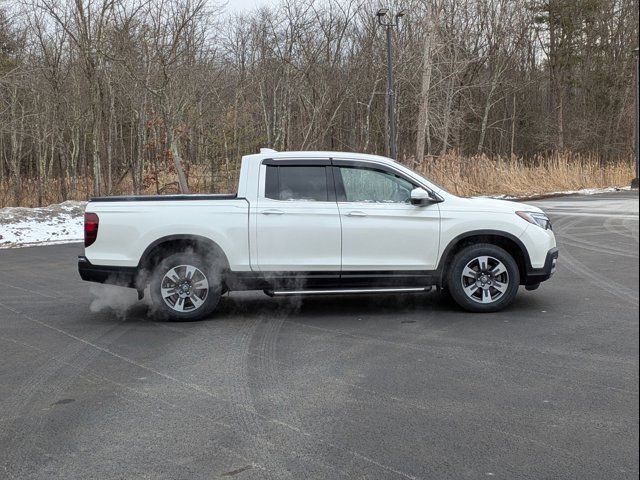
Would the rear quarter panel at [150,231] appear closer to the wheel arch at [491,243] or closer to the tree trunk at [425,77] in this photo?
the wheel arch at [491,243]

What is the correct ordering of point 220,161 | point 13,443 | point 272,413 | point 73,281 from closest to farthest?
point 13,443 → point 272,413 → point 73,281 → point 220,161

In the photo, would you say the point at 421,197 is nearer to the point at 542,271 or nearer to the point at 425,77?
the point at 542,271

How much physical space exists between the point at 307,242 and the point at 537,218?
267cm

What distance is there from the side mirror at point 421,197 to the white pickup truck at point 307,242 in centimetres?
1

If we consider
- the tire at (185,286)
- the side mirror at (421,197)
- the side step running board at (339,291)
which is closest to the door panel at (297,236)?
the side step running board at (339,291)

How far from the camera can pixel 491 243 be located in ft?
26.4

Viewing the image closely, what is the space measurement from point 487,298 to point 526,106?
148 ft

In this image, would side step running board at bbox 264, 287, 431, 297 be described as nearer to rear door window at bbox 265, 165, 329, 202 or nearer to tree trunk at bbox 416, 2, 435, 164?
rear door window at bbox 265, 165, 329, 202

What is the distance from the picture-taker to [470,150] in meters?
50.2

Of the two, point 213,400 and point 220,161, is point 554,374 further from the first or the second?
point 220,161

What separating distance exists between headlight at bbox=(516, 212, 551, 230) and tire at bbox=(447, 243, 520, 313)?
46 cm

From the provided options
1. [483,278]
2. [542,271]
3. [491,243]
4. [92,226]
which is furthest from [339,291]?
[92,226]

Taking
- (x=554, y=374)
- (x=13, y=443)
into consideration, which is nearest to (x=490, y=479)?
(x=554, y=374)

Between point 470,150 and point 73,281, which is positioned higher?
point 470,150
